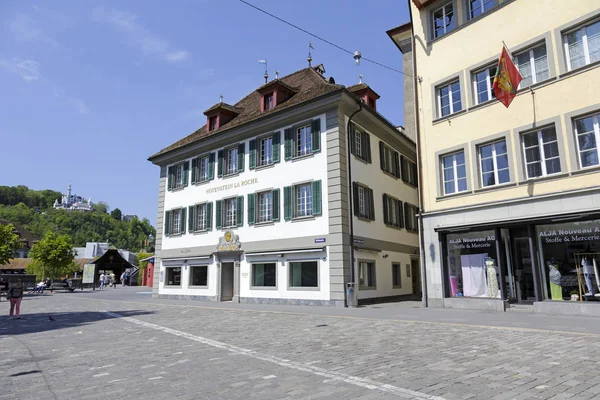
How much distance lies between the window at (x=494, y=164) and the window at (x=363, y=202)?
6351mm

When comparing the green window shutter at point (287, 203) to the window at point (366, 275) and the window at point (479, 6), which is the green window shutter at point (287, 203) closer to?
the window at point (366, 275)

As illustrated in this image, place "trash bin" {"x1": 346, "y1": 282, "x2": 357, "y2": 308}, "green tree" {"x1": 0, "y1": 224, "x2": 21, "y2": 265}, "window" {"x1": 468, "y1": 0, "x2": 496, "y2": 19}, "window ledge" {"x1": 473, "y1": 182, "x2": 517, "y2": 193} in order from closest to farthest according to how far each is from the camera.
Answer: "window ledge" {"x1": 473, "y1": 182, "x2": 517, "y2": 193}
"window" {"x1": 468, "y1": 0, "x2": 496, "y2": 19}
"trash bin" {"x1": 346, "y1": 282, "x2": 357, "y2": 308}
"green tree" {"x1": 0, "y1": 224, "x2": 21, "y2": 265}

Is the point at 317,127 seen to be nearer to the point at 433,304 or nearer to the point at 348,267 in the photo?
the point at 348,267

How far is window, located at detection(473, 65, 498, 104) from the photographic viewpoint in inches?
656

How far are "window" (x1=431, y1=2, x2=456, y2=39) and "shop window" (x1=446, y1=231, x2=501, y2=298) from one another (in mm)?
8756

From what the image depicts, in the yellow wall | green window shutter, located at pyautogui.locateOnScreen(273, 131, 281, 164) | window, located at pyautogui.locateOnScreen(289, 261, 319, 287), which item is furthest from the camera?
green window shutter, located at pyautogui.locateOnScreen(273, 131, 281, 164)

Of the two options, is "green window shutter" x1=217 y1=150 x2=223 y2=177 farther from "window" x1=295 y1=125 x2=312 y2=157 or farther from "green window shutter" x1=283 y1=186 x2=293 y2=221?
"window" x1=295 y1=125 x2=312 y2=157

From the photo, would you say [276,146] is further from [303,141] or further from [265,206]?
[265,206]

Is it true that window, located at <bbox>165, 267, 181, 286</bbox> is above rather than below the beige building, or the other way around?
below

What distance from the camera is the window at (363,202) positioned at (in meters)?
21.2

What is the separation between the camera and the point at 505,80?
48.1 ft

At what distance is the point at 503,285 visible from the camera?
15.6m

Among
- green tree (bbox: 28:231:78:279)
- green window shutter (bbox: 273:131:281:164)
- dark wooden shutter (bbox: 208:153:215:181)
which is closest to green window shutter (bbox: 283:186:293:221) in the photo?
green window shutter (bbox: 273:131:281:164)

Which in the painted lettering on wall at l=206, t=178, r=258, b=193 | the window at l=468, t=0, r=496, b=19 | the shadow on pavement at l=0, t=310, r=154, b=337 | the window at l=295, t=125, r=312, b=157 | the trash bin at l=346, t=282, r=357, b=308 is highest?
the window at l=468, t=0, r=496, b=19
